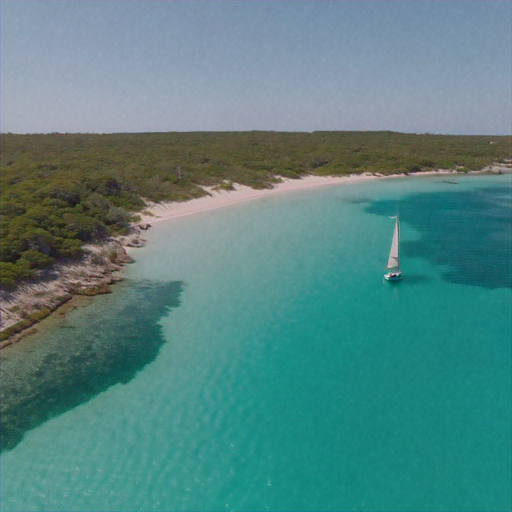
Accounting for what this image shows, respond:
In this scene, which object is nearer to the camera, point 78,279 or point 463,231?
point 78,279

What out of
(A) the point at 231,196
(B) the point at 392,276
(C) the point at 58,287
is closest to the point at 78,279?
(C) the point at 58,287

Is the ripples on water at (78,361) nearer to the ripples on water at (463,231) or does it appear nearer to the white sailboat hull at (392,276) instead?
the white sailboat hull at (392,276)

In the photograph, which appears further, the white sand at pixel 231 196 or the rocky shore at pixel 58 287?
the white sand at pixel 231 196

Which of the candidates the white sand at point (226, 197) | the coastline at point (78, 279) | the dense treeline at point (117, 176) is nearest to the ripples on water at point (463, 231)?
the white sand at point (226, 197)

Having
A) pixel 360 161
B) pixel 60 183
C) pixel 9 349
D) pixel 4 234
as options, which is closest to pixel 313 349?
pixel 9 349

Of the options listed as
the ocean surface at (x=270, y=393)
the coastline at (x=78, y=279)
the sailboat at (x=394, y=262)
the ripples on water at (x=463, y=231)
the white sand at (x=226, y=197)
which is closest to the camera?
the ocean surface at (x=270, y=393)

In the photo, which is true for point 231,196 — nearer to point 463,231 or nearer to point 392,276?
point 463,231
